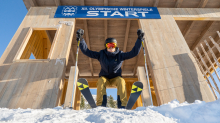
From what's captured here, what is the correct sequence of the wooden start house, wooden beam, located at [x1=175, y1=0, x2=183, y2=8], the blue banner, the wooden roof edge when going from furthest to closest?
1. wooden beam, located at [x1=175, y1=0, x2=183, y2=8]
2. the wooden roof edge
3. the blue banner
4. the wooden start house

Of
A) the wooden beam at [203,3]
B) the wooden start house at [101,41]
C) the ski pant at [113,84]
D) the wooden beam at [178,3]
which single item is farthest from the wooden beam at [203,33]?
the ski pant at [113,84]

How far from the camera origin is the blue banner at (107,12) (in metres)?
5.11

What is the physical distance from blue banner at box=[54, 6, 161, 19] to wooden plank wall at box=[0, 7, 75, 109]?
2.58ft

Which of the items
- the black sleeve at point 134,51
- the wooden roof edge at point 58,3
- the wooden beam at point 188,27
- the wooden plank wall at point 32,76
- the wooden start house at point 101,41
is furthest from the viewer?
the wooden beam at point 188,27

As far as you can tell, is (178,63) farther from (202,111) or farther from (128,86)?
(128,86)

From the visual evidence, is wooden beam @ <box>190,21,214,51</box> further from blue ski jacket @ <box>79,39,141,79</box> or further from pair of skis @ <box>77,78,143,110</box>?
pair of skis @ <box>77,78,143,110</box>

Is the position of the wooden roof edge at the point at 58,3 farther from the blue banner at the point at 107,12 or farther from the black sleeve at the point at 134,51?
the black sleeve at the point at 134,51

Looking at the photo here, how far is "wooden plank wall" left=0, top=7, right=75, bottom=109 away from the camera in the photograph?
302cm

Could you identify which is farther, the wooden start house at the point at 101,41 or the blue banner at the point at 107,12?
the blue banner at the point at 107,12

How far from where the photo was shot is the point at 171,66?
12.5 feet

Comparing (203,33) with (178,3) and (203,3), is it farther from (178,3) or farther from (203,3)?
(178,3)

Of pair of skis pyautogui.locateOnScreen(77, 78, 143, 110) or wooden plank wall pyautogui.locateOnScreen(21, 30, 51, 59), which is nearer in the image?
pair of skis pyautogui.locateOnScreen(77, 78, 143, 110)

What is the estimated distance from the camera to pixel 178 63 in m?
3.88

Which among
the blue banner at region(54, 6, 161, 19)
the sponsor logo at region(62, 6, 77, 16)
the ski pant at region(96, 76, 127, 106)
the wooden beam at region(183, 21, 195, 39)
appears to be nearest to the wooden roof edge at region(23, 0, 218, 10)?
Result: the blue banner at region(54, 6, 161, 19)
